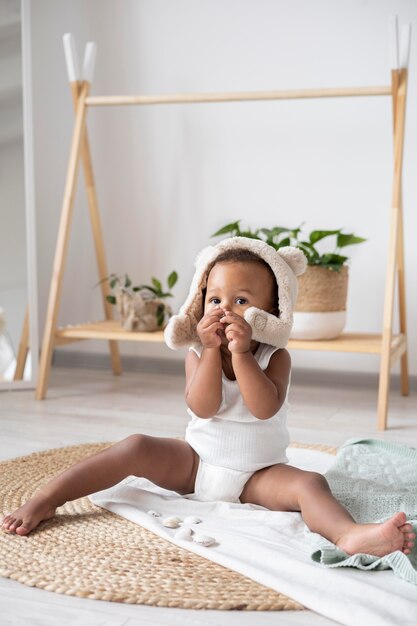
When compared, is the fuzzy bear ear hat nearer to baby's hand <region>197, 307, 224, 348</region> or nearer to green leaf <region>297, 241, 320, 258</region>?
baby's hand <region>197, 307, 224, 348</region>

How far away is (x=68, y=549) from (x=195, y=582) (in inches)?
8.0

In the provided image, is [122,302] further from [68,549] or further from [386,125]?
[68,549]

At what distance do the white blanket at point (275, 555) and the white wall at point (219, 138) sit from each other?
1.37 metres

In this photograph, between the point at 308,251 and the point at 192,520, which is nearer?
the point at 192,520

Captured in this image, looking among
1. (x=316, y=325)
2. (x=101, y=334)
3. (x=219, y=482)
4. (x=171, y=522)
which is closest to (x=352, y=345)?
(x=316, y=325)

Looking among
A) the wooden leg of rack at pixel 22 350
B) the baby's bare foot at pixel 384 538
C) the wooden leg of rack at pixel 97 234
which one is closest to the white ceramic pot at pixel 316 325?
the wooden leg of rack at pixel 97 234

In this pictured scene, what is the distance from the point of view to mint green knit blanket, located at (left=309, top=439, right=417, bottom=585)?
3.42 ft

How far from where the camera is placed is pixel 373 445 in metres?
1.65

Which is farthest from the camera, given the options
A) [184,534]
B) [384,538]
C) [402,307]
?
[402,307]

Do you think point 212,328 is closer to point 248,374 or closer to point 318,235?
point 248,374

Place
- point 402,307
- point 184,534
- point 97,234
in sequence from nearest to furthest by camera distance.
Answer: point 184,534 < point 402,307 < point 97,234

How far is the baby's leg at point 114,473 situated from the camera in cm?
122

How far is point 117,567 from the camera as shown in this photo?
1.08 m

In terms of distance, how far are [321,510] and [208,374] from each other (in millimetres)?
265
